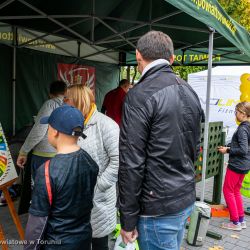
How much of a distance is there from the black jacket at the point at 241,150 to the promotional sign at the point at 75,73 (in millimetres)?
3911

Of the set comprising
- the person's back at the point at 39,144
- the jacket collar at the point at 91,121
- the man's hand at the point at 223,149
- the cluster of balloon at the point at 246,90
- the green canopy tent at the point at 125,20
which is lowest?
the man's hand at the point at 223,149

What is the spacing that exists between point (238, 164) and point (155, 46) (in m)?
2.89

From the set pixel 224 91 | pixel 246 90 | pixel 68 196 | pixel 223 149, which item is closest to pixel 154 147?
pixel 68 196

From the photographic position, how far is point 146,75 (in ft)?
6.24

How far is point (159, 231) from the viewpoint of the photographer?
74.7 inches

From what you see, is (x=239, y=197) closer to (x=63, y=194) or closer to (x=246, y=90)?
(x=246, y=90)

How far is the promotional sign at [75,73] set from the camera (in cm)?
682

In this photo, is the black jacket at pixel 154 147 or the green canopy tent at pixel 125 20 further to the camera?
the green canopy tent at pixel 125 20

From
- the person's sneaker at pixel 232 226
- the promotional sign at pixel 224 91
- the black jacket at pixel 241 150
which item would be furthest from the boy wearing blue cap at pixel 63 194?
the promotional sign at pixel 224 91

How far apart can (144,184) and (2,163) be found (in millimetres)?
1578

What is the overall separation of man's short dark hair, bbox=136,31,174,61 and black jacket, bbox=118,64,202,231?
2.7 inches

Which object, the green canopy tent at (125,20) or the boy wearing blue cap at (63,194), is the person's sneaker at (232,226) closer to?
the green canopy tent at (125,20)

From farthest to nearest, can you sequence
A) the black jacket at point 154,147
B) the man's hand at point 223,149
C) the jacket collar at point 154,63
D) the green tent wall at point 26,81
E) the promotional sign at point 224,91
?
the promotional sign at point 224,91
the green tent wall at point 26,81
the man's hand at point 223,149
the jacket collar at point 154,63
the black jacket at point 154,147

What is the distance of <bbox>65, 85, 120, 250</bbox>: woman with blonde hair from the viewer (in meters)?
2.45
